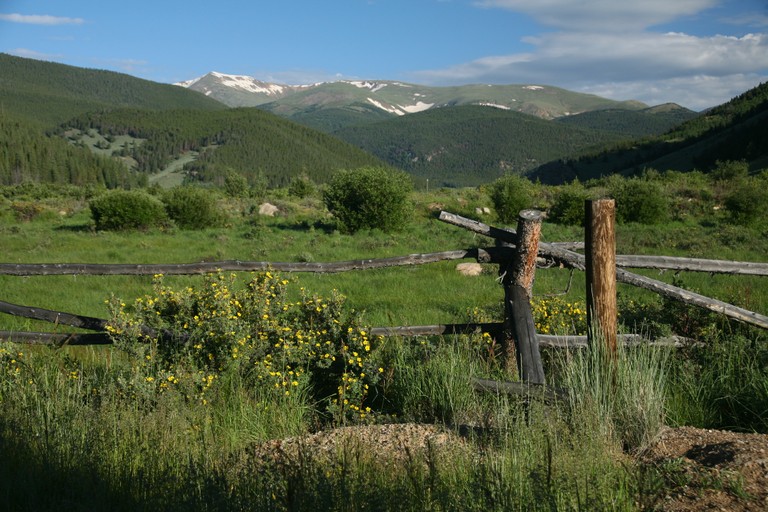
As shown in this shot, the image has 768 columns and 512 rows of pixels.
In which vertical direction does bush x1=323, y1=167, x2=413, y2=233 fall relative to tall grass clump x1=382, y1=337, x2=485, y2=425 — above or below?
above

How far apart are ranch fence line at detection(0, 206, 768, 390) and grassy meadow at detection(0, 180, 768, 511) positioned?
0.21 m

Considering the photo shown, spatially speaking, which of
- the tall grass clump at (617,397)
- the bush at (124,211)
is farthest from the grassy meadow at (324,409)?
the bush at (124,211)

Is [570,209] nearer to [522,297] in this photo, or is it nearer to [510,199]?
[510,199]

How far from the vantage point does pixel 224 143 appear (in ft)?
563

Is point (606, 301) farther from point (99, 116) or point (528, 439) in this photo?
point (99, 116)

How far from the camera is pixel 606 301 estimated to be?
469 centimetres

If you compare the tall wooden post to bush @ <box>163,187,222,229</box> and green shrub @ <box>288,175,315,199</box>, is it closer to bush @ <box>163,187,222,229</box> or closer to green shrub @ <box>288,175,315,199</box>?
bush @ <box>163,187,222,229</box>

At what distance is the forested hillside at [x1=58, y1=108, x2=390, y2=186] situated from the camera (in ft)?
521

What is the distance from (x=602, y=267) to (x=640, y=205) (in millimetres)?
21923

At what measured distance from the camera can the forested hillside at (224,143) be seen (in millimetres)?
158750

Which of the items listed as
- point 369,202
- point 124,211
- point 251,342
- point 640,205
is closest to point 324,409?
point 251,342

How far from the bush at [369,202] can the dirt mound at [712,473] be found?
1845cm

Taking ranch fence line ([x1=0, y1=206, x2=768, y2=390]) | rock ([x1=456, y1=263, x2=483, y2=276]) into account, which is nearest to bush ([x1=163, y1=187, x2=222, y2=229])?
rock ([x1=456, y1=263, x2=483, y2=276])

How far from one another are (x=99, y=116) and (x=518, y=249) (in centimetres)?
20677
